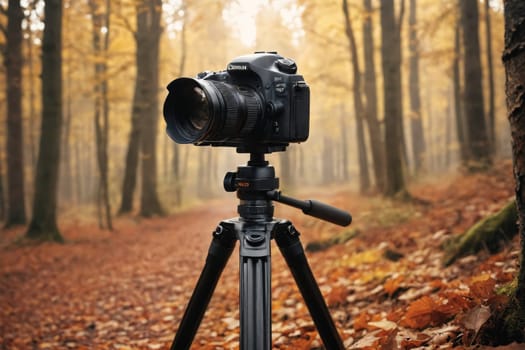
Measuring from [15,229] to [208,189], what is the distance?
16035 millimetres

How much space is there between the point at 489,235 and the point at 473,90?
18.9ft

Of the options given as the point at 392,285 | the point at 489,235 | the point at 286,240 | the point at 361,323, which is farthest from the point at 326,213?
the point at 489,235

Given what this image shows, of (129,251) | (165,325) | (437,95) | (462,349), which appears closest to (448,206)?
(165,325)

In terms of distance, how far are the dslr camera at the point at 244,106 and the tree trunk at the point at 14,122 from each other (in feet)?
29.0

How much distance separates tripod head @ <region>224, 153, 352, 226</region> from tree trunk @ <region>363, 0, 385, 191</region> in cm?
853

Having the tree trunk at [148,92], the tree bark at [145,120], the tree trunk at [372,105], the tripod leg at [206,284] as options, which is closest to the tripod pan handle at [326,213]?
the tripod leg at [206,284]

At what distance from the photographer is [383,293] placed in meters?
3.29

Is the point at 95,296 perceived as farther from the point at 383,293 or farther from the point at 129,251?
the point at 383,293

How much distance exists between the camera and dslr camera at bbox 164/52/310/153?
71.3 inches

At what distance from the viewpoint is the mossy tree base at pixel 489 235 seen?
3236 millimetres

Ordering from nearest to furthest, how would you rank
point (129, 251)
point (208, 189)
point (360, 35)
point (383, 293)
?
point (383, 293)
point (129, 251)
point (360, 35)
point (208, 189)

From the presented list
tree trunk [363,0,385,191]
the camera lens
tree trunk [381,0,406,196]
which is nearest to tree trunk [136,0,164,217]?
tree trunk [363,0,385,191]

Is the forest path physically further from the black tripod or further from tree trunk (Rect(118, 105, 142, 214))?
tree trunk (Rect(118, 105, 142, 214))

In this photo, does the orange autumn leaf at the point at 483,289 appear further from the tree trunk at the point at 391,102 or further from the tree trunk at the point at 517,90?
the tree trunk at the point at 391,102
